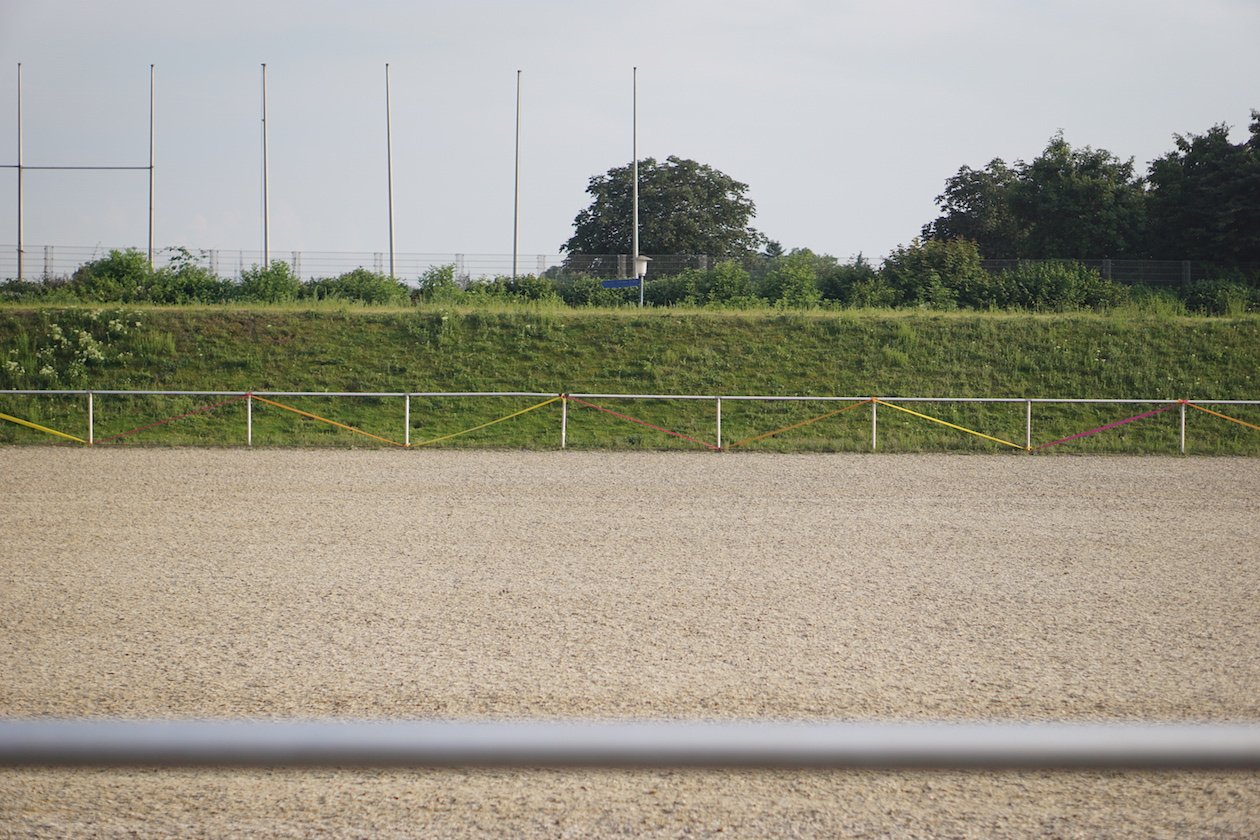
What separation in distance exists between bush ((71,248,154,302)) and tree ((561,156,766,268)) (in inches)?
1120

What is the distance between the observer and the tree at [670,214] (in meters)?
60.6

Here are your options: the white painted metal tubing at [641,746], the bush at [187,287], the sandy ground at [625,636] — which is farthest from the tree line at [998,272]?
the white painted metal tubing at [641,746]

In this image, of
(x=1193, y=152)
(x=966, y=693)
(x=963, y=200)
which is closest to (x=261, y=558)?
(x=966, y=693)

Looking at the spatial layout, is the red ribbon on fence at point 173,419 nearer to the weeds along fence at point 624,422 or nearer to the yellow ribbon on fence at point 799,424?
the weeds along fence at point 624,422

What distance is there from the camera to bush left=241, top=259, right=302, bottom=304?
3469 cm

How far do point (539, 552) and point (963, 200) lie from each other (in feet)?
202

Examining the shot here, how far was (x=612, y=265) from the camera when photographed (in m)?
43.4

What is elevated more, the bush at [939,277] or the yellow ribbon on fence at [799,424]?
the bush at [939,277]

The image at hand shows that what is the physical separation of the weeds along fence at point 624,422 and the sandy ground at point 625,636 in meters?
7.56

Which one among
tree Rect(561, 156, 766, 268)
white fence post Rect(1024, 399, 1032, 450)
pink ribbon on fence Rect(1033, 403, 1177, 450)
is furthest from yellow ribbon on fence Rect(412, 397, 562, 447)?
tree Rect(561, 156, 766, 268)

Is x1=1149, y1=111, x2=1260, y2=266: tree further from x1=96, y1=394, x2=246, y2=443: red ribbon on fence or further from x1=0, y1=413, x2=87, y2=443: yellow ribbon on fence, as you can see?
x1=0, y1=413, x2=87, y2=443: yellow ribbon on fence

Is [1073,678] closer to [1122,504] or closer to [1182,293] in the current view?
[1122,504]

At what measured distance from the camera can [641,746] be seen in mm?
1209

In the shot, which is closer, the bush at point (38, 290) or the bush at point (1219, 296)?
the bush at point (38, 290)
